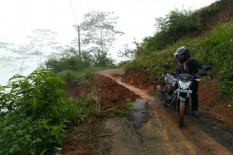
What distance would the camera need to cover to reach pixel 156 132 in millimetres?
6062

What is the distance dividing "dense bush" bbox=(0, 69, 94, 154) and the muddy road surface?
1042 mm

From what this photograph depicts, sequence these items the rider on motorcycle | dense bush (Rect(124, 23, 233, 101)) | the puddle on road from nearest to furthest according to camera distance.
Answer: the puddle on road, the rider on motorcycle, dense bush (Rect(124, 23, 233, 101))

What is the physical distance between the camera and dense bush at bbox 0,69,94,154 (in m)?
4.74

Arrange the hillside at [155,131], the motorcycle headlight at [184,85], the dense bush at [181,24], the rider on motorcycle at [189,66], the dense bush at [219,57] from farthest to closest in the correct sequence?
the dense bush at [181,24] < the dense bush at [219,57] < the rider on motorcycle at [189,66] < the motorcycle headlight at [184,85] < the hillside at [155,131]

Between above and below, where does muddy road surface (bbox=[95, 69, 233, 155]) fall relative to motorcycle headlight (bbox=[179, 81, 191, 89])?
below

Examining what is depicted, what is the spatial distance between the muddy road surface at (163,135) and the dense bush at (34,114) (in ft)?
3.42

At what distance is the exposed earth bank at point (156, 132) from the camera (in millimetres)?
5270

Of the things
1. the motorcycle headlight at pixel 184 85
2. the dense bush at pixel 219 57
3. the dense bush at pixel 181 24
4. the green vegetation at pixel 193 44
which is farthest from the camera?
the dense bush at pixel 181 24

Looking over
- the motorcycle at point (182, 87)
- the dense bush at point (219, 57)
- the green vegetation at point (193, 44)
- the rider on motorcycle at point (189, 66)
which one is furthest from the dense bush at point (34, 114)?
the green vegetation at point (193, 44)

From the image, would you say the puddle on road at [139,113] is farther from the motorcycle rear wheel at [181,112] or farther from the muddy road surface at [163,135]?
the motorcycle rear wheel at [181,112]

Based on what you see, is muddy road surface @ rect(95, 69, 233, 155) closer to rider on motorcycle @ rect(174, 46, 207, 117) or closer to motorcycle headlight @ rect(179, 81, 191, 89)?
rider on motorcycle @ rect(174, 46, 207, 117)

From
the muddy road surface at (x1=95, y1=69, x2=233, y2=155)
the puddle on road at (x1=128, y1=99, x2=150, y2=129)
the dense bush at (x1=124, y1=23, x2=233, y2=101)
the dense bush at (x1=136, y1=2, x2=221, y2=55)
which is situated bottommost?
the muddy road surface at (x1=95, y1=69, x2=233, y2=155)

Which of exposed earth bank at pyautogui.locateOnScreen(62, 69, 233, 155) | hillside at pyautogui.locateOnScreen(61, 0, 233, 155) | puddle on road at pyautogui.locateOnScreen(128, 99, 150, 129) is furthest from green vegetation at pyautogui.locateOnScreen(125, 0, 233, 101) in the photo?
puddle on road at pyautogui.locateOnScreen(128, 99, 150, 129)

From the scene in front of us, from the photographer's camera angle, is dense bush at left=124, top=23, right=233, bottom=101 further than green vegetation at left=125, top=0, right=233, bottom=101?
No
